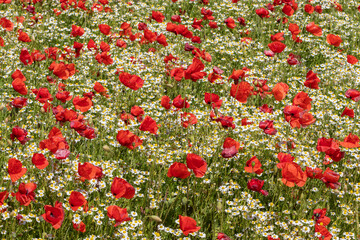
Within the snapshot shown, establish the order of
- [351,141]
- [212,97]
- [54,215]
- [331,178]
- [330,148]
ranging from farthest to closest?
[212,97] → [351,141] → [330,148] → [331,178] → [54,215]

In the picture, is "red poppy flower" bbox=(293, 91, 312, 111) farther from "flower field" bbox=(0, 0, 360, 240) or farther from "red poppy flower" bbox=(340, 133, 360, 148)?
"red poppy flower" bbox=(340, 133, 360, 148)

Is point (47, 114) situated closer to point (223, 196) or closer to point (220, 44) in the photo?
point (223, 196)

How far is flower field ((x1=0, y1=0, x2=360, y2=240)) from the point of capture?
3.24 m

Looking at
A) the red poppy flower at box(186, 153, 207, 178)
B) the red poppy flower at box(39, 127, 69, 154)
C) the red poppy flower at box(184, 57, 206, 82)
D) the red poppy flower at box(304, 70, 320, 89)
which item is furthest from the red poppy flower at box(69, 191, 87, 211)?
the red poppy flower at box(304, 70, 320, 89)

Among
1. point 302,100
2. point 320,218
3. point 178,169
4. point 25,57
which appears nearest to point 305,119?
point 302,100

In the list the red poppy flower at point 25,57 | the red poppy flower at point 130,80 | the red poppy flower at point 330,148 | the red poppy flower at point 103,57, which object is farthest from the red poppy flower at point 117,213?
the red poppy flower at point 103,57

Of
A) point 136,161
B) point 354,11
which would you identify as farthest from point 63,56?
point 354,11

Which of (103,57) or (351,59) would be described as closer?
(103,57)

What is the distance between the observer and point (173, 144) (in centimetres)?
416

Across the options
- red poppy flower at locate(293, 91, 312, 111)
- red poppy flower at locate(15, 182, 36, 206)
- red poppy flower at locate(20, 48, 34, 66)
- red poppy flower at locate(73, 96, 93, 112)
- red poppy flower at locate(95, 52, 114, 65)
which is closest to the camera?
red poppy flower at locate(15, 182, 36, 206)

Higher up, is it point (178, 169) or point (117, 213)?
point (178, 169)

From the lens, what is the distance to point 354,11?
27.7 feet

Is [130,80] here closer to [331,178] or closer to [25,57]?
[25,57]

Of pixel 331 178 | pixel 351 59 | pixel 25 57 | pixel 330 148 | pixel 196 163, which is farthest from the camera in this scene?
pixel 351 59
